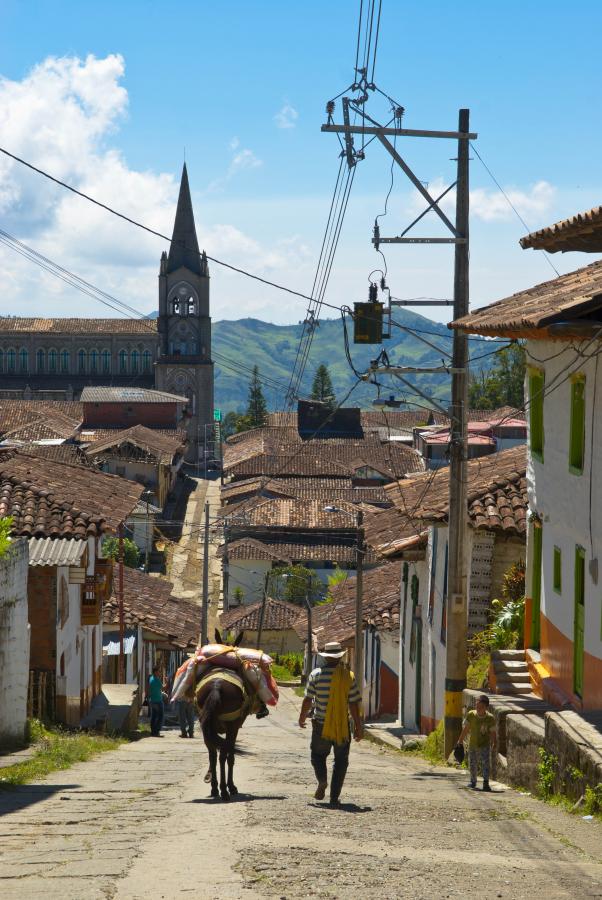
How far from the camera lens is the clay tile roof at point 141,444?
76938 millimetres

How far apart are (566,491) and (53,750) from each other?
22.5 ft

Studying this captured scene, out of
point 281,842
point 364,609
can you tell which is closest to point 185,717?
point 364,609

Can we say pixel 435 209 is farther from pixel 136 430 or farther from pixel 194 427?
pixel 194 427

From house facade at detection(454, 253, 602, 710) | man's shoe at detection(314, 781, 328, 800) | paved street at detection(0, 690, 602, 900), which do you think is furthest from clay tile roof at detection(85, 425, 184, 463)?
man's shoe at detection(314, 781, 328, 800)

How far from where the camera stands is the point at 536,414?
1692cm

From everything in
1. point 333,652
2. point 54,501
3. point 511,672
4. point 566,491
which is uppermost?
point 566,491

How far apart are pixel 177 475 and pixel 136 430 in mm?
9797

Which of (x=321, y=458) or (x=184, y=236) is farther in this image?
(x=184, y=236)

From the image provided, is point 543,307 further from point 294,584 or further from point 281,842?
point 294,584

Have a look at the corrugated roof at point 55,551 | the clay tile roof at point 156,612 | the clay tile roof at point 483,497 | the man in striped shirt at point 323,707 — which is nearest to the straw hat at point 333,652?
the man in striped shirt at point 323,707

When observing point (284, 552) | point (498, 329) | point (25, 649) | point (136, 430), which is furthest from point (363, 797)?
point (136, 430)

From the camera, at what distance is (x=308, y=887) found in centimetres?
628

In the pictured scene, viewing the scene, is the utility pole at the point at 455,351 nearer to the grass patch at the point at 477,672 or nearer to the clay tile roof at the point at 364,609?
the grass patch at the point at 477,672

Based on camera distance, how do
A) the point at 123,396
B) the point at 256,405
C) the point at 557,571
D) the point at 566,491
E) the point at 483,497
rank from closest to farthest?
the point at 566,491, the point at 557,571, the point at 483,497, the point at 123,396, the point at 256,405
